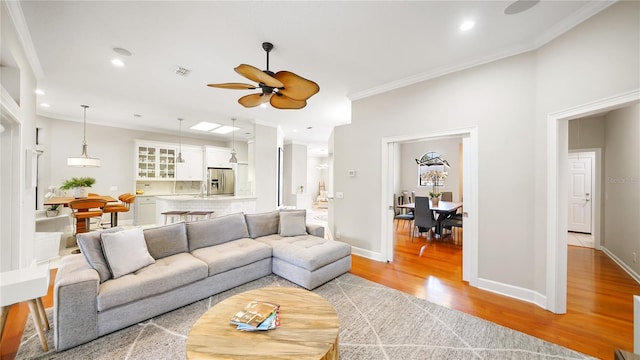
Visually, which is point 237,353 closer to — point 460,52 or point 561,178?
point 561,178

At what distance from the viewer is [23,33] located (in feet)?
8.10

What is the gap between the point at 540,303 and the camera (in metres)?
2.62

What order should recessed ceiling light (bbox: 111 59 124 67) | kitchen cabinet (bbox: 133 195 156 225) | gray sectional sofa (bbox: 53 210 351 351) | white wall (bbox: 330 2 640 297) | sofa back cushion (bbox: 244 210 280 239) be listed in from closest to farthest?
gray sectional sofa (bbox: 53 210 351 351), white wall (bbox: 330 2 640 297), recessed ceiling light (bbox: 111 59 124 67), sofa back cushion (bbox: 244 210 280 239), kitchen cabinet (bbox: 133 195 156 225)

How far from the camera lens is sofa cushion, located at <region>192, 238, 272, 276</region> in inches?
110

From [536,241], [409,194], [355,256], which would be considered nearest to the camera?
[536,241]

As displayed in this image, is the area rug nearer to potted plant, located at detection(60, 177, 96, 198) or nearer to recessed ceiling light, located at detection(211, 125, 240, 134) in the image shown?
potted plant, located at detection(60, 177, 96, 198)

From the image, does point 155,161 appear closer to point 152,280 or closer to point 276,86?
point 152,280

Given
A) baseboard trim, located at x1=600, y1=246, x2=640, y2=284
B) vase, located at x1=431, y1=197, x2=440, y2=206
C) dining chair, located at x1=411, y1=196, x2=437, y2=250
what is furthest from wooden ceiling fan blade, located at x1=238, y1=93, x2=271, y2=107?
baseboard trim, located at x1=600, y1=246, x2=640, y2=284

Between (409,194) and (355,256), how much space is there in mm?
5071

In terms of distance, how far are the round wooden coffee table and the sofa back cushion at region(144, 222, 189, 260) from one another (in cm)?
152

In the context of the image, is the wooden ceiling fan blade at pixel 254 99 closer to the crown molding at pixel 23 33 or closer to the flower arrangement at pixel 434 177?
the crown molding at pixel 23 33

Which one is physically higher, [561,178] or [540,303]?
[561,178]

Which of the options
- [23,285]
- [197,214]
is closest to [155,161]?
[197,214]

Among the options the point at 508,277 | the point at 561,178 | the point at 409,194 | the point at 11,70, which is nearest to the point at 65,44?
the point at 11,70
